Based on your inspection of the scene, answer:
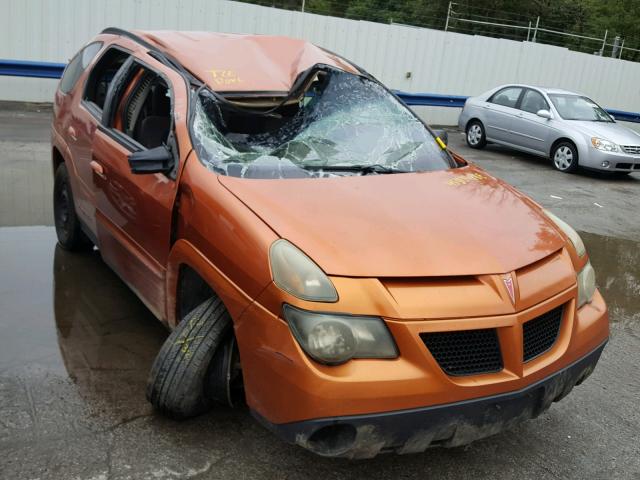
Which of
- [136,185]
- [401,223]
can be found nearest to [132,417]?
[136,185]

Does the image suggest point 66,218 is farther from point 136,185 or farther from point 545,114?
point 545,114

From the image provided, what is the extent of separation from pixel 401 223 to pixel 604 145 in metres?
9.82

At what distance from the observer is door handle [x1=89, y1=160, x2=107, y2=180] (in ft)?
13.6

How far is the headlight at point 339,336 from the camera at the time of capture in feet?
8.13

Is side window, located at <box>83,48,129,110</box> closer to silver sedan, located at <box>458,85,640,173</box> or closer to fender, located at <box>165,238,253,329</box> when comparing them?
fender, located at <box>165,238,253,329</box>

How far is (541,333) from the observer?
2.84m

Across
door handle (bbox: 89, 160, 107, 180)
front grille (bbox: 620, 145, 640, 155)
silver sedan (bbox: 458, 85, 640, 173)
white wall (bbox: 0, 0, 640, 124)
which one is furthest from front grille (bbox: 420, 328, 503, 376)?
white wall (bbox: 0, 0, 640, 124)

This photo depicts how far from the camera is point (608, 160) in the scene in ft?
37.8

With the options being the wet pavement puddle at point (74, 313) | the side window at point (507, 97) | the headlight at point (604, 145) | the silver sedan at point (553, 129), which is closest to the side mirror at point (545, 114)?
the silver sedan at point (553, 129)

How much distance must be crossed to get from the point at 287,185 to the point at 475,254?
926 millimetres

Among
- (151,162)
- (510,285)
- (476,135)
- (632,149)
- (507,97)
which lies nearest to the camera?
(510,285)

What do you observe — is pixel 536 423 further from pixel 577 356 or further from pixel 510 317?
pixel 510 317

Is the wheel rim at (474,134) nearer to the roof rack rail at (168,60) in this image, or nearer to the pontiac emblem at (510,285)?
the roof rack rail at (168,60)

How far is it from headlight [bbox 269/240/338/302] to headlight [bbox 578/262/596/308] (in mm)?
1293
